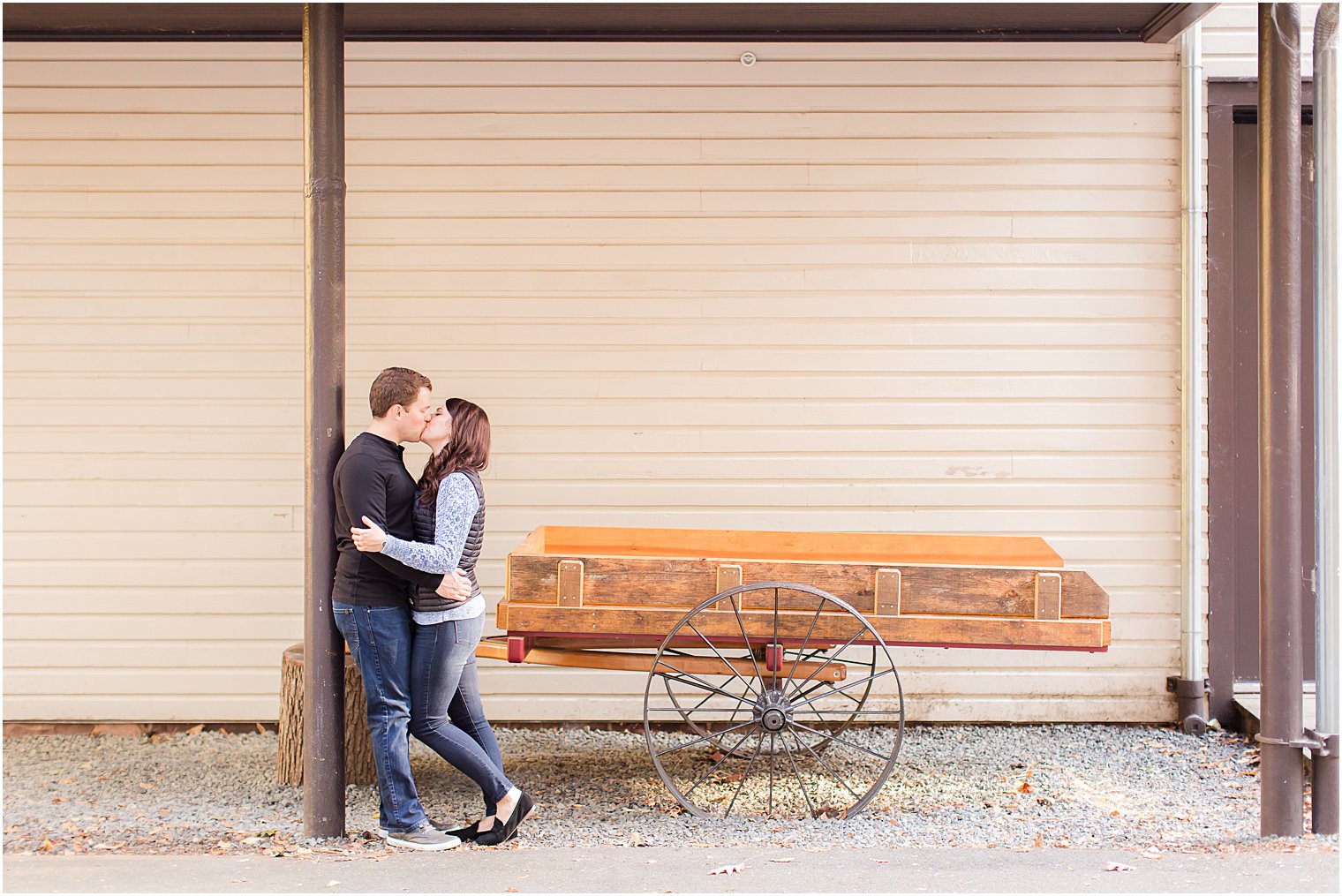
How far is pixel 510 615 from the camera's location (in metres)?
4.43

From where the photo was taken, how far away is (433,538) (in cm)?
418

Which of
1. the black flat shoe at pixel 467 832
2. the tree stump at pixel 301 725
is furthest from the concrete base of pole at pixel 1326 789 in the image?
the tree stump at pixel 301 725

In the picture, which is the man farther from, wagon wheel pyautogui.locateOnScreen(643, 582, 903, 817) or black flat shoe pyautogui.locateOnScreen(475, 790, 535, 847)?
wagon wheel pyautogui.locateOnScreen(643, 582, 903, 817)

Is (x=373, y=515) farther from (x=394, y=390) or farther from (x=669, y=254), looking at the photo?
(x=669, y=254)

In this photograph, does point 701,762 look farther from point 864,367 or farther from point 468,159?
point 468,159

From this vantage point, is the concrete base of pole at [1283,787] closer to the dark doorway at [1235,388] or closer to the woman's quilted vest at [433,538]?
the dark doorway at [1235,388]

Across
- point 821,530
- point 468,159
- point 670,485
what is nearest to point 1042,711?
point 821,530

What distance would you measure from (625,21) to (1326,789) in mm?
4871

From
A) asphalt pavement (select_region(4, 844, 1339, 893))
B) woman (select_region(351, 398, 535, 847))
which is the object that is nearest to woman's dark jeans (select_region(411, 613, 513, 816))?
woman (select_region(351, 398, 535, 847))

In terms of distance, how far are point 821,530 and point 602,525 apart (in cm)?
120

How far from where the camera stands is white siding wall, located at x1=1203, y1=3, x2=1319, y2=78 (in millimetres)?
5930

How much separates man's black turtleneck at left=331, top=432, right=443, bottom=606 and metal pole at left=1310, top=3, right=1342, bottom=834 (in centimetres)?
357

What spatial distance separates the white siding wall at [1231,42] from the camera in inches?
233

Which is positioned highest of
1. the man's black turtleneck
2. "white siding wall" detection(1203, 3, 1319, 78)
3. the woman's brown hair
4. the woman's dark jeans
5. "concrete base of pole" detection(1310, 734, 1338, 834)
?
"white siding wall" detection(1203, 3, 1319, 78)
